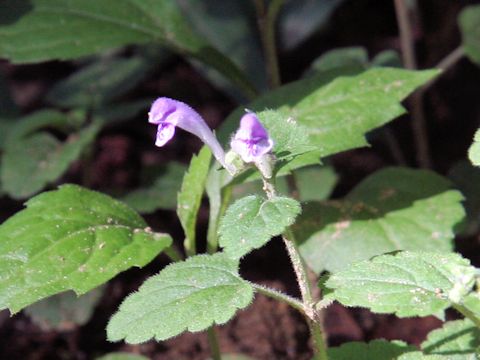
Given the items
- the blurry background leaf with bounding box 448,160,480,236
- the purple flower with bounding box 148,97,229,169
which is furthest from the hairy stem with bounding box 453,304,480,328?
the blurry background leaf with bounding box 448,160,480,236

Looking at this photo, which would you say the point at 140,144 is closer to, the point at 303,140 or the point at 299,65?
the point at 299,65

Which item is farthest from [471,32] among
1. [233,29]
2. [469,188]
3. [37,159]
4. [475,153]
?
[37,159]

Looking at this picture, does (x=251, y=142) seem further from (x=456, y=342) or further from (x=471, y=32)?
(x=471, y=32)

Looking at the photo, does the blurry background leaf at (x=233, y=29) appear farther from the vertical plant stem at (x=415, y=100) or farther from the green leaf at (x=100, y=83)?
the vertical plant stem at (x=415, y=100)

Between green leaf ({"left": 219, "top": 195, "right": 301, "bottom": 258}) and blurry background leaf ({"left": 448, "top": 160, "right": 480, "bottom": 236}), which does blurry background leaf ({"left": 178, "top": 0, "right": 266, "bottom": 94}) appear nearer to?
blurry background leaf ({"left": 448, "top": 160, "right": 480, "bottom": 236})

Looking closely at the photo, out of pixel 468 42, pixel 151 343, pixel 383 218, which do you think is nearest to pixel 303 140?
pixel 383 218

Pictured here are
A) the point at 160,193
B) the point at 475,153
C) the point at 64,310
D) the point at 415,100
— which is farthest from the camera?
the point at 415,100
